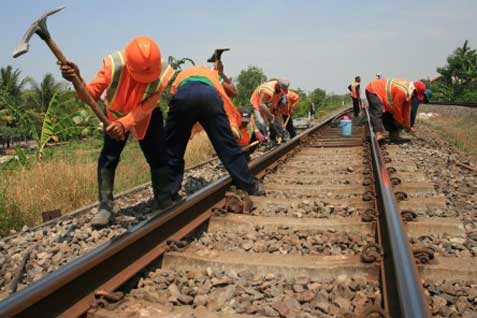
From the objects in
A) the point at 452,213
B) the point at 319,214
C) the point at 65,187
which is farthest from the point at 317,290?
the point at 65,187

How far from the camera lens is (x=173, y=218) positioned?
11.0 feet

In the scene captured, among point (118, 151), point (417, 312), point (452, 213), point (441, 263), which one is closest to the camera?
point (417, 312)

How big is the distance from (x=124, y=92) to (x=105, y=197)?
93 cm

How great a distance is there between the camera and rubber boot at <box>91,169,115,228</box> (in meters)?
4.05

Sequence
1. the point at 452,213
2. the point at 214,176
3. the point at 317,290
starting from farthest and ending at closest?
1. the point at 214,176
2. the point at 452,213
3. the point at 317,290

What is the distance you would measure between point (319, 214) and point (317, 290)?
57.4 inches

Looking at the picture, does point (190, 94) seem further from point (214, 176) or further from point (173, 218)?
point (214, 176)

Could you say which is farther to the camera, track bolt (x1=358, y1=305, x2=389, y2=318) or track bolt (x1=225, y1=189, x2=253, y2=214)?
track bolt (x1=225, y1=189, x2=253, y2=214)

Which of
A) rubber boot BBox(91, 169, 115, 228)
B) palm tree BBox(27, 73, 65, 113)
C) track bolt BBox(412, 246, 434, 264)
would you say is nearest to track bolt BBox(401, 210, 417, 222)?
track bolt BBox(412, 246, 434, 264)

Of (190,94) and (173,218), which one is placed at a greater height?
(190,94)

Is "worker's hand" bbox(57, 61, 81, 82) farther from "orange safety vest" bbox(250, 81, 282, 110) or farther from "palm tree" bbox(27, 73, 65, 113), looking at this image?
"palm tree" bbox(27, 73, 65, 113)

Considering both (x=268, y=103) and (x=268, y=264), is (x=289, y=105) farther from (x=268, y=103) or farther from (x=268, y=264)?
(x=268, y=264)

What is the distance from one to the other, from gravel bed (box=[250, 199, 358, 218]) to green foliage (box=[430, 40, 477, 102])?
5736 cm

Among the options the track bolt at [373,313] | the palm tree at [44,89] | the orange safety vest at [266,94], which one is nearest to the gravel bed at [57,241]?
the track bolt at [373,313]
